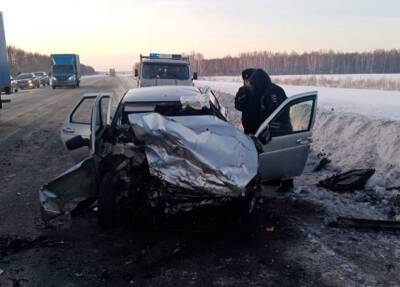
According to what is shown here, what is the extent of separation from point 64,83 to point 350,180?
38.4 meters

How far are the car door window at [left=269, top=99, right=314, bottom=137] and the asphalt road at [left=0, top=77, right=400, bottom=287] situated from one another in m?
1.05

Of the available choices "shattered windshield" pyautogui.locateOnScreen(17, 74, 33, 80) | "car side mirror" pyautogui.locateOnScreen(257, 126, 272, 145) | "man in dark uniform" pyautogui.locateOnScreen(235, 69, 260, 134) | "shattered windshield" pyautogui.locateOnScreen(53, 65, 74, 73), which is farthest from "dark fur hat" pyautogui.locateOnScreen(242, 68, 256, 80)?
"shattered windshield" pyautogui.locateOnScreen(17, 74, 33, 80)

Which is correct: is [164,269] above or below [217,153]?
below

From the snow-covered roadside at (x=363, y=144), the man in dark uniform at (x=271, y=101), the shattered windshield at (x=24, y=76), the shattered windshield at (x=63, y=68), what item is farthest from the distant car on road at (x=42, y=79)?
the man in dark uniform at (x=271, y=101)

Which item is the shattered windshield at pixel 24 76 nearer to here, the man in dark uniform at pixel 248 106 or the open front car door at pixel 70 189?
the man in dark uniform at pixel 248 106

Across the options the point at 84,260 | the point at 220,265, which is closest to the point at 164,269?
the point at 220,265

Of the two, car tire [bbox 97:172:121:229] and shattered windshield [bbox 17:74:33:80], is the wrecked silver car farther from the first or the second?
shattered windshield [bbox 17:74:33:80]

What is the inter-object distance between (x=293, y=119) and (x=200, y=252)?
270 cm

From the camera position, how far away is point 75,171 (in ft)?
16.5

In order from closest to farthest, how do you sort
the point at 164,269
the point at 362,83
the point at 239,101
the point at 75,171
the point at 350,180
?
the point at 164,269 < the point at 75,171 < the point at 350,180 < the point at 239,101 < the point at 362,83

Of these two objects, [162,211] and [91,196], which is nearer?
[162,211]

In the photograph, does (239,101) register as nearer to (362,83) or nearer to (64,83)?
(362,83)

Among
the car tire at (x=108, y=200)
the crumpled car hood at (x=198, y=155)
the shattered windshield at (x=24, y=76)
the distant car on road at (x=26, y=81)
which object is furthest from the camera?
the shattered windshield at (x=24, y=76)

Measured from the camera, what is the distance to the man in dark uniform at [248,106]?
7289 millimetres
